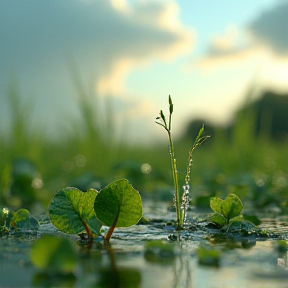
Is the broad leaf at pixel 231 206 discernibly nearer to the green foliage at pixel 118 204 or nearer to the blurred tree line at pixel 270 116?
the green foliage at pixel 118 204

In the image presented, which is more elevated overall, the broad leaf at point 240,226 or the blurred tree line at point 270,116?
the blurred tree line at point 270,116

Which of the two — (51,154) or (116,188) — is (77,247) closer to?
(116,188)

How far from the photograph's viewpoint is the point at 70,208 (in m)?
1.72

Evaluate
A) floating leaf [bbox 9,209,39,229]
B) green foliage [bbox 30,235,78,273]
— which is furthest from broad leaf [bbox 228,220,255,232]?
green foliage [bbox 30,235,78,273]

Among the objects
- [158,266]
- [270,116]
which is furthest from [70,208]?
[270,116]

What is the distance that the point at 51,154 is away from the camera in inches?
273

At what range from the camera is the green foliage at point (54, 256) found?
48.9 inches

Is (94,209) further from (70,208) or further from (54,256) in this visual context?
(54,256)

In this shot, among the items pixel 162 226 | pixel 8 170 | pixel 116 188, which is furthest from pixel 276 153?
pixel 116 188

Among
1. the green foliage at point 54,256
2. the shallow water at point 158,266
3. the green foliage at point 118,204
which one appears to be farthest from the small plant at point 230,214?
the green foliage at point 54,256

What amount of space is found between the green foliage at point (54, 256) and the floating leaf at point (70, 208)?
44cm

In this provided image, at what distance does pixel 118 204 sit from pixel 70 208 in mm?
167

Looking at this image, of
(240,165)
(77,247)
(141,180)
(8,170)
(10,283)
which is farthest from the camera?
(240,165)

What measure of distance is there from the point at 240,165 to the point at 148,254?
17.5 ft
